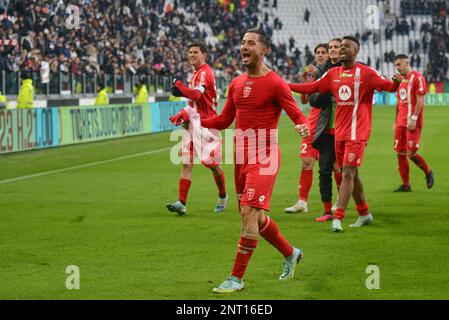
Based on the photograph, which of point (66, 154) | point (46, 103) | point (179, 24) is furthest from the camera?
point (179, 24)

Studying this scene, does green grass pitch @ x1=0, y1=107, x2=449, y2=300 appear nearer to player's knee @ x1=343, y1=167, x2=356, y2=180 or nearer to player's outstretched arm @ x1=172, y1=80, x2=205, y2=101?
player's knee @ x1=343, y1=167, x2=356, y2=180

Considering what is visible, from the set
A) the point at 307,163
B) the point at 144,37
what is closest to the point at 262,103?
the point at 307,163

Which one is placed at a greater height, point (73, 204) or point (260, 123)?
point (260, 123)

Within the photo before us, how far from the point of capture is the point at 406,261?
937cm

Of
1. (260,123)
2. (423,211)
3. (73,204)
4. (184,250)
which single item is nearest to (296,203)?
(423,211)

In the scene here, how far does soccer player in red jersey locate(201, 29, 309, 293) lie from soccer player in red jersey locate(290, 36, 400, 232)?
3.01m

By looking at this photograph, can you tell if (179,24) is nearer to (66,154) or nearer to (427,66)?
(427,66)

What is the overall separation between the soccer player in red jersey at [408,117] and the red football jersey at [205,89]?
153 inches

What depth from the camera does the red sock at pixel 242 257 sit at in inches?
314

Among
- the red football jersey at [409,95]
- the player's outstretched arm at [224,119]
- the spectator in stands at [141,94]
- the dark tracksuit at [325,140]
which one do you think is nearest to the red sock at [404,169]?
the red football jersey at [409,95]

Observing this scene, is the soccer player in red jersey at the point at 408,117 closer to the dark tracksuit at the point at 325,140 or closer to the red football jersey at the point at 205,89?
the dark tracksuit at the point at 325,140

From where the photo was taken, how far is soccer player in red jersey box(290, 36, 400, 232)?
11.4m

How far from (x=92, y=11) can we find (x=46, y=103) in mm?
11203

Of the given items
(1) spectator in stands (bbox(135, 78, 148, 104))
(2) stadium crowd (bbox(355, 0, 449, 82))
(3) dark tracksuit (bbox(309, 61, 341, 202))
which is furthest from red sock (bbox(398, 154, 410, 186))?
(2) stadium crowd (bbox(355, 0, 449, 82))
